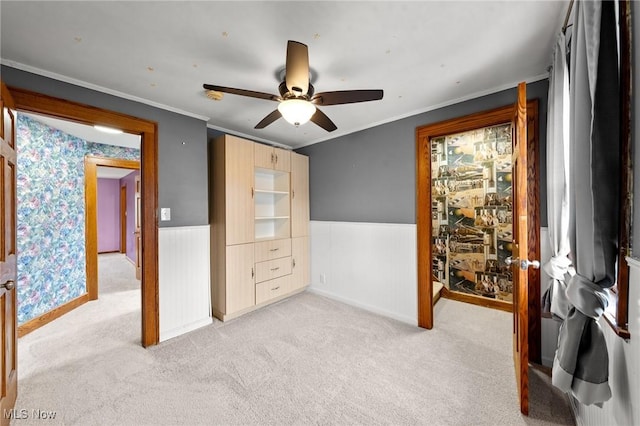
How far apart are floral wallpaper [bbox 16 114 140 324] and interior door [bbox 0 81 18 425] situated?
1377 mm

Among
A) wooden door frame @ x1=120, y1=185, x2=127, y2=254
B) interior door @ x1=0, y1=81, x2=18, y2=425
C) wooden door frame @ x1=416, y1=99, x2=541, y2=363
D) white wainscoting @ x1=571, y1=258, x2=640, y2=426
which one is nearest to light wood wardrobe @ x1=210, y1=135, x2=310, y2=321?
interior door @ x1=0, y1=81, x2=18, y2=425

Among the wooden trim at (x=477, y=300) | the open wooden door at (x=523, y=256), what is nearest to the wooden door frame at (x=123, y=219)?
the wooden trim at (x=477, y=300)

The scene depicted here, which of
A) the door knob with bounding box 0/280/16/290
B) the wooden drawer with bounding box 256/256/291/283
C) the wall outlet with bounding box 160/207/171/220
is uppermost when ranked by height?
the wall outlet with bounding box 160/207/171/220

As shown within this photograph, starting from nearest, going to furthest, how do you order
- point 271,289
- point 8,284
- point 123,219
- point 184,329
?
point 8,284, point 184,329, point 271,289, point 123,219

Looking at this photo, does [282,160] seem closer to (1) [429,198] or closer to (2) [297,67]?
(1) [429,198]

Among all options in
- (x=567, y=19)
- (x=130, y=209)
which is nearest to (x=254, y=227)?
(x=567, y=19)

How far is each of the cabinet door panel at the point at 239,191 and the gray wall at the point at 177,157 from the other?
25cm

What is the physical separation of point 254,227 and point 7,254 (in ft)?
6.35

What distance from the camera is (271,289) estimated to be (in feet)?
10.8

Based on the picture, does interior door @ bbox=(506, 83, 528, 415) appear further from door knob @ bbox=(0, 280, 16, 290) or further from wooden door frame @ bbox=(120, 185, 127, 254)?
wooden door frame @ bbox=(120, 185, 127, 254)

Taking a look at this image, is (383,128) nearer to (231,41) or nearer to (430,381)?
(231,41)

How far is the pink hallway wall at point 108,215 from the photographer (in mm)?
7039

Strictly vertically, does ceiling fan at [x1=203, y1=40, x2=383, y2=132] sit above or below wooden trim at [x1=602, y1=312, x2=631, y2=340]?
above

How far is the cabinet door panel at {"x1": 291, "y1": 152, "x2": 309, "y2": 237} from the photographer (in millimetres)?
3610
